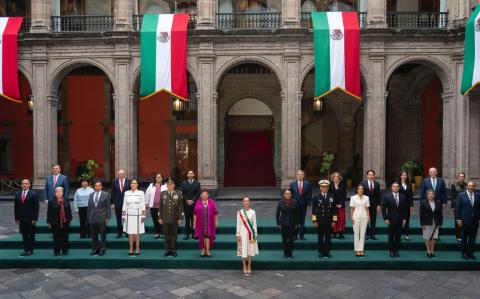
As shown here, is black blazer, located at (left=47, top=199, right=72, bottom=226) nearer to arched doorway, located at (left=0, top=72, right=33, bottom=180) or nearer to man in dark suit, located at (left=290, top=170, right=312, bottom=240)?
man in dark suit, located at (left=290, top=170, right=312, bottom=240)

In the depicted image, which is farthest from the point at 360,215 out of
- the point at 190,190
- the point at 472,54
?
the point at 472,54

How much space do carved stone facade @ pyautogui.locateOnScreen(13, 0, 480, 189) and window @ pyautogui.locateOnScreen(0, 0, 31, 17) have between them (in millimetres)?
4929

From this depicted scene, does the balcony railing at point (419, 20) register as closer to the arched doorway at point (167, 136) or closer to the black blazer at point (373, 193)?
the black blazer at point (373, 193)

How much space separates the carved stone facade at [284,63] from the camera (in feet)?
52.3

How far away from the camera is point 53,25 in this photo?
17.3 metres

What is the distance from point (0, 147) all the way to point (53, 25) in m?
9.92

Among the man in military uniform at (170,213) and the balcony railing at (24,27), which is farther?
the balcony railing at (24,27)

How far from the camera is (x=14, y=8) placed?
20.6 meters

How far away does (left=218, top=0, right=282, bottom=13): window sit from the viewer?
66.4ft

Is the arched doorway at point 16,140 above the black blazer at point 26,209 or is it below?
above

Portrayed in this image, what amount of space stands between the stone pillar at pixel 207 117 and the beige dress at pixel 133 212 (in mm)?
7432

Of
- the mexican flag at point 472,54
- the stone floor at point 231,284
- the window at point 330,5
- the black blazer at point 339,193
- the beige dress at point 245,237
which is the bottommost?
the stone floor at point 231,284

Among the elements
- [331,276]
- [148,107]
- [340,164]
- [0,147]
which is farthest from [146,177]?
[331,276]

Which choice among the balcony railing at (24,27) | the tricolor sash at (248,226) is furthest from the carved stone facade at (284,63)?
the tricolor sash at (248,226)
